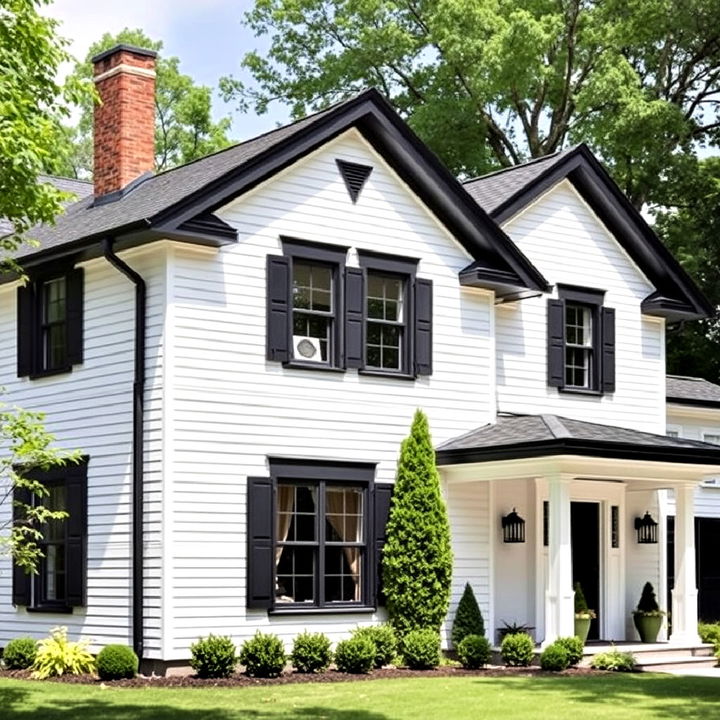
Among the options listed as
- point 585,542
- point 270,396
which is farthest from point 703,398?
point 270,396

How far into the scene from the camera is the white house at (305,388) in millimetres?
19141

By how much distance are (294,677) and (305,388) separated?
4.14 m

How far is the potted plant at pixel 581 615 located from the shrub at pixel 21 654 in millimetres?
8267

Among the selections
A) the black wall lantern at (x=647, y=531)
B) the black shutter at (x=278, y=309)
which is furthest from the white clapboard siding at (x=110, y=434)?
the black wall lantern at (x=647, y=531)

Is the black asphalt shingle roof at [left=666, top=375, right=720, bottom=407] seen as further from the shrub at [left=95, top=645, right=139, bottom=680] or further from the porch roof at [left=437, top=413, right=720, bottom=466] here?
the shrub at [left=95, top=645, right=139, bottom=680]

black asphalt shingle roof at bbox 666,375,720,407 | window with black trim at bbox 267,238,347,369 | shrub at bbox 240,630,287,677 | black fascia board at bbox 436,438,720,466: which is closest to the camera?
shrub at bbox 240,630,287,677

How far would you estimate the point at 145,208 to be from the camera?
19.9m

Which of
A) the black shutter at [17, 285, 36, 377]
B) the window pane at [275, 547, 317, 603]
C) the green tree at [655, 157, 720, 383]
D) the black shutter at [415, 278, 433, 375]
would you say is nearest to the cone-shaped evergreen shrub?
the black shutter at [415, 278, 433, 375]

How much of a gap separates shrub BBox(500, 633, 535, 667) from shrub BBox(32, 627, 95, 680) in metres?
6.03

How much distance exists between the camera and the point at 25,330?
2186 cm

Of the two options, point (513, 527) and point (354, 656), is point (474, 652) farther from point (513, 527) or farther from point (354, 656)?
point (513, 527)

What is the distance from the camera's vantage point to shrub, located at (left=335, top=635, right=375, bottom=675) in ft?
63.3

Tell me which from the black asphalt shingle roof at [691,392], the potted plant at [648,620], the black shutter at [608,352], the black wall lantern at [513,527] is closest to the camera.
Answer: the black wall lantern at [513,527]

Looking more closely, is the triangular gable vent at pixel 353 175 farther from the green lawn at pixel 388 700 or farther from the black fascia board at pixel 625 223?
the green lawn at pixel 388 700
